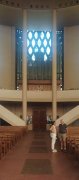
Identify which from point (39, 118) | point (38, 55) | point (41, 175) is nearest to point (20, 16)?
point (38, 55)

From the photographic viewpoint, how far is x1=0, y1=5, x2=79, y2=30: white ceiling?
77.3ft

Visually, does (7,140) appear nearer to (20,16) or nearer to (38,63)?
(20,16)

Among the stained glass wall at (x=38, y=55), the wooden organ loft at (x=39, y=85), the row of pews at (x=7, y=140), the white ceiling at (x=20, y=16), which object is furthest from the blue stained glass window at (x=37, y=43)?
the row of pews at (x=7, y=140)

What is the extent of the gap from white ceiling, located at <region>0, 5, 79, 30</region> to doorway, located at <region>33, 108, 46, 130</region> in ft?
30.6

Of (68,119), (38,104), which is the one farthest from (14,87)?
(68,119)

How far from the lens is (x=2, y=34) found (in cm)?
2733

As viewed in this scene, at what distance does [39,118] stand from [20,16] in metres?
10.7

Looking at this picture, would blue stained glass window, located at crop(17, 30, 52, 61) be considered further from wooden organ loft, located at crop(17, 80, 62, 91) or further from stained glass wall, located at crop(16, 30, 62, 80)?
wooden organ loft, located at crop(17, 80, 62, 91)

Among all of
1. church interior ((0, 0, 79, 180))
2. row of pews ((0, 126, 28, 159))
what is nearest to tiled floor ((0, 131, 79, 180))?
row of pews ((0, 126, 28, 159))

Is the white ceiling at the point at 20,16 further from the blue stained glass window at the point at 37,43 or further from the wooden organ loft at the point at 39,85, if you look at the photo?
the wooden organ loft at the point at 39,85

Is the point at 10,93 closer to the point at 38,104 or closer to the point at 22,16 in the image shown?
the point at 38,104

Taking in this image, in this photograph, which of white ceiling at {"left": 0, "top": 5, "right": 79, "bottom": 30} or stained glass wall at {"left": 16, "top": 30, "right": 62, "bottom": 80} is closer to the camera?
white ceiling at {"left": 0, "top": 5, "right": 79, "bottom": 30}

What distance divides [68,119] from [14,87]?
7.93 m

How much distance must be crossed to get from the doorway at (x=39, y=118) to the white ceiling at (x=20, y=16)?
30.6ft
